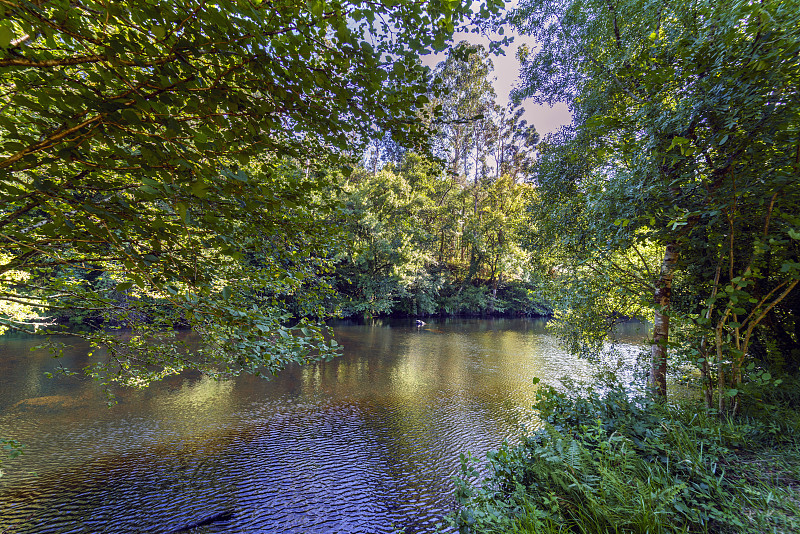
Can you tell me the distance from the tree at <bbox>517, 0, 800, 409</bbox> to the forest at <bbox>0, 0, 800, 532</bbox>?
4 cm

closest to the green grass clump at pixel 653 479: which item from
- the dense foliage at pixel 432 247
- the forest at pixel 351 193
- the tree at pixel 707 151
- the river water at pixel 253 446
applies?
the forest at pixel 351 193

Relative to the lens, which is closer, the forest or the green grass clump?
the forest

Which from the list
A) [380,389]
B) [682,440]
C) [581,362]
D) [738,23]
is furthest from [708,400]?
[581,362]

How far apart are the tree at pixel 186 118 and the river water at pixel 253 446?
12.8 ft

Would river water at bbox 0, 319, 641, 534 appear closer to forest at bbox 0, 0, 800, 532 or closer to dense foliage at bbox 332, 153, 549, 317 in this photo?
forest at bbox 0, 0, 800, 532

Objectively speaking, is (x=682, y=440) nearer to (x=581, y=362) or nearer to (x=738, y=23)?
(x=738, y=23)

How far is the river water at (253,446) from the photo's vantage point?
537 cm

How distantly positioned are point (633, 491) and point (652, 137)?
413 centimetres

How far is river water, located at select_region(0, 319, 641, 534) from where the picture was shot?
5.37 metres

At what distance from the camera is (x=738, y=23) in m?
3.31

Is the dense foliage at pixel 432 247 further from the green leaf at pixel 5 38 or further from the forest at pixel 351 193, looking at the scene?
the green leaf at pixel 5 38

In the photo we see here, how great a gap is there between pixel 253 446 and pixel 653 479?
25.4 feet

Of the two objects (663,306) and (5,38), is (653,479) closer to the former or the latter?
(663,306)

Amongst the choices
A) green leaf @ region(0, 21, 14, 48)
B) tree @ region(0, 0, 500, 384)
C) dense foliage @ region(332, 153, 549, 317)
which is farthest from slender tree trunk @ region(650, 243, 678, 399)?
dense foliage @ region(332, 153, 549, 317)
